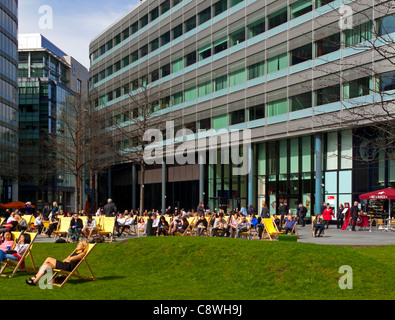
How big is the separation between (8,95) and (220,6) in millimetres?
36692

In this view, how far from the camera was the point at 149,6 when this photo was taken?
204ft

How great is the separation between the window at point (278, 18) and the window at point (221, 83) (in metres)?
7.36

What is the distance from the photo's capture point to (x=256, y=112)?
45969 mm

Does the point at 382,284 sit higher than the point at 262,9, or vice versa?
the point at 262,9

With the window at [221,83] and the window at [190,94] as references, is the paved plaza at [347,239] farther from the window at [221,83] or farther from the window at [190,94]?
the window at [190,94]

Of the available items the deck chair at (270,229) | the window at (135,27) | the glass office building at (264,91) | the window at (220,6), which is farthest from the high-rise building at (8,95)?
the deck chair at (270,229)

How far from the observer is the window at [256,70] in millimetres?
45344

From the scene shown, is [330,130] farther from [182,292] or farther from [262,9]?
[182,292]

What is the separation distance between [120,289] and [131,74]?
2204 inches

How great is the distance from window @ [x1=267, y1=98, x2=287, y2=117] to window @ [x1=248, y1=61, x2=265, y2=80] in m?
3.01

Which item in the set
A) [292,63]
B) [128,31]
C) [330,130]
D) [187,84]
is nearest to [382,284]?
[330,130]

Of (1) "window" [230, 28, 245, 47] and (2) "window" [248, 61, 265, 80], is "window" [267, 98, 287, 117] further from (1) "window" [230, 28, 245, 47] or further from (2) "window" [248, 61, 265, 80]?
(1) "window" [230, 28, 245, 47]

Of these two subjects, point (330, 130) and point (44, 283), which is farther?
point (330, 130)

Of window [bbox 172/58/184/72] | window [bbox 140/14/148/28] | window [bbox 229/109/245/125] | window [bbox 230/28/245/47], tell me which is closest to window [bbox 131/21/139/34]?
window [bbox 140/14/148/28]
